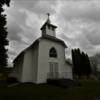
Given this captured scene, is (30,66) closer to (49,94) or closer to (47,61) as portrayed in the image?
(47,61)

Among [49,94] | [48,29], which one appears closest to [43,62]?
[48,29]

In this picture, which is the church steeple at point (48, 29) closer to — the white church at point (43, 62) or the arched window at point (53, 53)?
the white church at point (43, 62)

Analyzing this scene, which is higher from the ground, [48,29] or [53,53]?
[48,29]

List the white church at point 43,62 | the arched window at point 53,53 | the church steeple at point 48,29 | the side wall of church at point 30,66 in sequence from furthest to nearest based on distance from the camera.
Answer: the church steeple at point 48,29 < the arched window at point 53,53 < the side wall of church at point 30,66 < the white church at point 43,62

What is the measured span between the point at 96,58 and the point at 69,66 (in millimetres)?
52305

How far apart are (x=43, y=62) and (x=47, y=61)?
0.74 meters

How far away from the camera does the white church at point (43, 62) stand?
17056 mm

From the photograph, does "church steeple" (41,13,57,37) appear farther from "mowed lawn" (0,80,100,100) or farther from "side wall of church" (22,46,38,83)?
"mowed lawn" (0,80,100,100)

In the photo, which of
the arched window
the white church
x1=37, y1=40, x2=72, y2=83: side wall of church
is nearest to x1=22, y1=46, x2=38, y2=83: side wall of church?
the white church

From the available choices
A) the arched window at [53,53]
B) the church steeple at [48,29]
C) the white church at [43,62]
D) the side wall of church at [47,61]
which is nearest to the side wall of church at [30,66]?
the white church at [43,62]

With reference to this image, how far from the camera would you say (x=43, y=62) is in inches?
685

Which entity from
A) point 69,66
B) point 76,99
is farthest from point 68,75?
point 76,99

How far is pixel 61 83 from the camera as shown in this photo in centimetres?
1447

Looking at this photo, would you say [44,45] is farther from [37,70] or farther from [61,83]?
[61,83]
